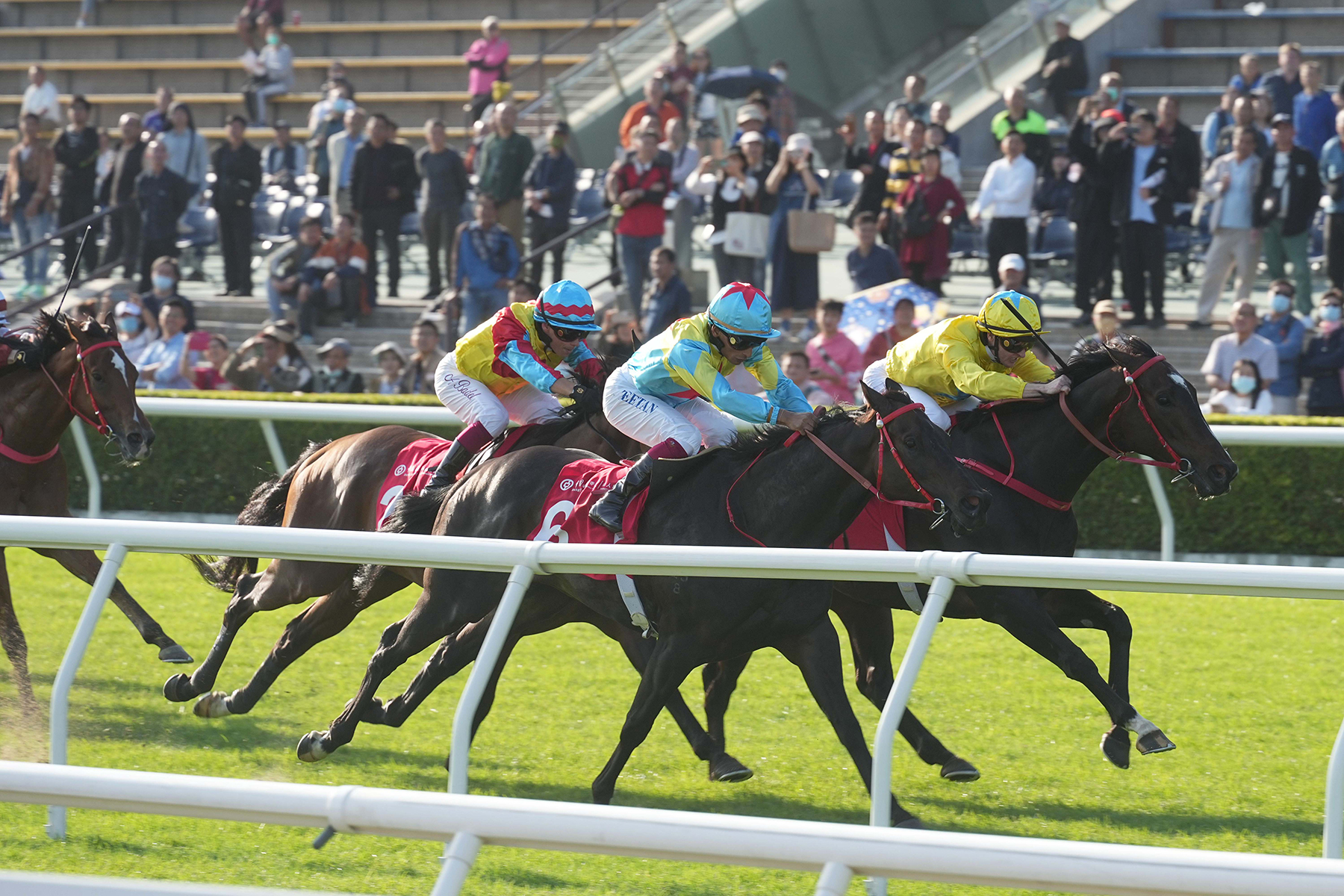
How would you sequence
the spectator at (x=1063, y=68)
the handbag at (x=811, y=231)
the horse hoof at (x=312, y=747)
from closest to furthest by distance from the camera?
the horse hoof at (x=312, y=747)
the handbag at (x=811, y=231)
the spectator at (x=1063, y=68)

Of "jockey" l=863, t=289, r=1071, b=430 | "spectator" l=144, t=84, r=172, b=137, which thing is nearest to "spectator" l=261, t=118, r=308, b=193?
"spectator" l=144, t=84, r=172, b=137

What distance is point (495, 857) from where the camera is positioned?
2574 mm

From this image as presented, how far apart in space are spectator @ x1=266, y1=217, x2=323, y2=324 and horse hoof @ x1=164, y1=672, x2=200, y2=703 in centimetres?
808

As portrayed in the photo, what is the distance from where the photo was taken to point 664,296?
9469 millimetres

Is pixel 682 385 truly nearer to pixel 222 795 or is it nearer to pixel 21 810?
pixel 21 810

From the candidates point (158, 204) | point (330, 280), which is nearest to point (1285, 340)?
point (330, 280)

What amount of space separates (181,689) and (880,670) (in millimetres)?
2027

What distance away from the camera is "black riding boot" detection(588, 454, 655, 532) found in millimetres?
4422

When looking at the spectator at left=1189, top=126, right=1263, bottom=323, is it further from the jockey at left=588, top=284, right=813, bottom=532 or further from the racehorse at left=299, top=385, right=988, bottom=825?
the racehorse at left=299, top=385, right=988, bottom=825

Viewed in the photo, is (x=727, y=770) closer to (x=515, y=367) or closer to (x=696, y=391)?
(x=696, y=391)

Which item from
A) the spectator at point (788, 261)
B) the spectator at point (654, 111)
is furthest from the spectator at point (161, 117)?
the spectator at point (788, 261)

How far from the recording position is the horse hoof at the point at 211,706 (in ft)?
11.9

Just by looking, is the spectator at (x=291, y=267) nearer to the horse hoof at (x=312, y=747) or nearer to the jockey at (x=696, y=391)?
the jockey at (x=696, y=391)

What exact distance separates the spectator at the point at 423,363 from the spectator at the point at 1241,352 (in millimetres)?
4298
